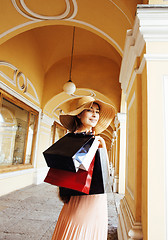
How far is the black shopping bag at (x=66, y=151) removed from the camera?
1059mm

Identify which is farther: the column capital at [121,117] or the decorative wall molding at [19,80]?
the column capital at [121,117]

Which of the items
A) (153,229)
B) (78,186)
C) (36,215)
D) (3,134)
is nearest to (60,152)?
(78,186)

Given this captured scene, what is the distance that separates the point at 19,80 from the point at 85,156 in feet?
16.6

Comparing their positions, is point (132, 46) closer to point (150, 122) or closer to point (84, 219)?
point (150, 122)

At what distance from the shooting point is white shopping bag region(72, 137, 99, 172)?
1.05 meters

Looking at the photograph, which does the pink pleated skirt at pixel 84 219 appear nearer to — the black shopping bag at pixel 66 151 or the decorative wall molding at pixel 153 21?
the black shopping bag at pixel 66 151

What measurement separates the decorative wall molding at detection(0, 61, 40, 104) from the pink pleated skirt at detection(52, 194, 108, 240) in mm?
4299

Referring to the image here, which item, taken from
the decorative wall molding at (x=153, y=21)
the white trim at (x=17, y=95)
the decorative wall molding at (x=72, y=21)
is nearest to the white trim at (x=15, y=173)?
the white trim at (x=17, y=95)

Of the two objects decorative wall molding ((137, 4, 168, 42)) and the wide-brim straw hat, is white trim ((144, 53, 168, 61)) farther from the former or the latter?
the wide-brim straw hat

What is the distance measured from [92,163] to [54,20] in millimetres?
3619

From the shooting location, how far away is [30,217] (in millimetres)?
3484

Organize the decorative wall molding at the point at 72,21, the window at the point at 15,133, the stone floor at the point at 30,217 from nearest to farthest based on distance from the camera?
the stone floor at the point at 30,217, the decorative wall molding at the point at 72,21, the window at the point at 15,133

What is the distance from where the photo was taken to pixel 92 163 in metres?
1.18

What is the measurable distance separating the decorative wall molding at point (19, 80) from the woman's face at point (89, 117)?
12.9 ft
